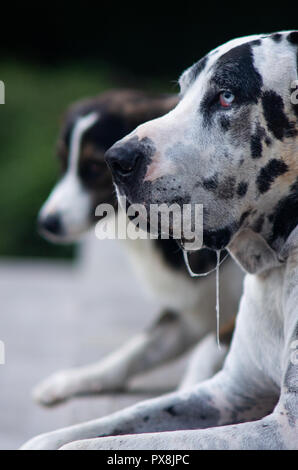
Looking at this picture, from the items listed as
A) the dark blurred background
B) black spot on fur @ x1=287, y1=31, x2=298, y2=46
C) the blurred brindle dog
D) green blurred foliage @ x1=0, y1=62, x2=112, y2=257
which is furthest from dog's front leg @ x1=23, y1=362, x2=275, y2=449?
the dark blurred background

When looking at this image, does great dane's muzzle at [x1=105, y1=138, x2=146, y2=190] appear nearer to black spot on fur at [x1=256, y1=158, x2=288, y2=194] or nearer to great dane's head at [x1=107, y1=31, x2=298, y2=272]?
great dane's head at [x1=107, y1=31, x2=298, y2=272]

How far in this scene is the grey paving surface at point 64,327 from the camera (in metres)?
3.52

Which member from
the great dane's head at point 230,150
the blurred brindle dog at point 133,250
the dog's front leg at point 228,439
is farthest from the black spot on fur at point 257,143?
the blurred brindle dog at point 133,250

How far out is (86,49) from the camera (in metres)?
10.7

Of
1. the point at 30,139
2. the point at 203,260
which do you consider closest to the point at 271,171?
the point at 203,260

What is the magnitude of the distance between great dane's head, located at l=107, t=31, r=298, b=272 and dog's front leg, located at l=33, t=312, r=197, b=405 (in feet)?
5.47

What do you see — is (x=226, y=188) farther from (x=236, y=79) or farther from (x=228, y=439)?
(x=228, y=439)

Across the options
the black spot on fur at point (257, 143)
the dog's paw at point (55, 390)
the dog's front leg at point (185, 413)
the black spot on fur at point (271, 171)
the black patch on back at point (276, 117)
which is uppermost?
the black patch on back at point (276, 117)

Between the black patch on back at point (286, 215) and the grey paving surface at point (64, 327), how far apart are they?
1.48 meters

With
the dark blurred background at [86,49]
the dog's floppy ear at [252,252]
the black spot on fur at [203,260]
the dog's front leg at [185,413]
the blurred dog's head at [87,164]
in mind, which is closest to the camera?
the dog's floppy ear at [252,252]

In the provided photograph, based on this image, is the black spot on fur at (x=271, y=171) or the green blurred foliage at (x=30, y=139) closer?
the black spot on fur at (x=271, y=171)

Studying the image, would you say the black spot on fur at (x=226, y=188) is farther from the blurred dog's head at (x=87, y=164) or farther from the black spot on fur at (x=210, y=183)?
the blurred dog's head at (x=87, y=164)

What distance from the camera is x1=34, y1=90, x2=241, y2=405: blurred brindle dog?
3.71m

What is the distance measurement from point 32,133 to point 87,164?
17.8 feet
